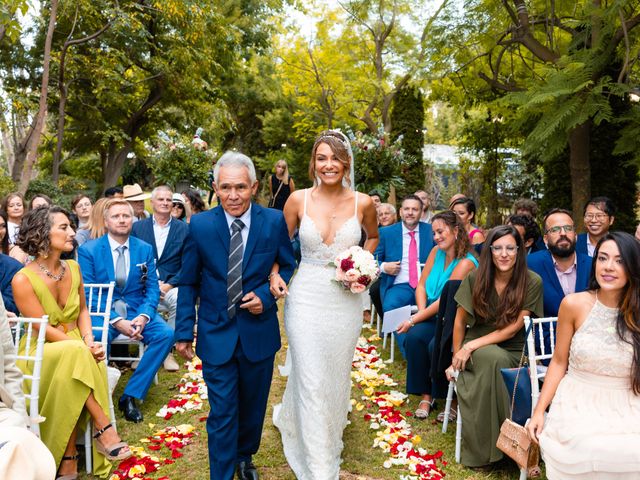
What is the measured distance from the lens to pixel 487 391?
420 cm

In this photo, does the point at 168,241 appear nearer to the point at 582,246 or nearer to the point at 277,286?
the point at 277,286

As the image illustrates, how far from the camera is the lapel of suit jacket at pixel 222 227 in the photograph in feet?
11.6

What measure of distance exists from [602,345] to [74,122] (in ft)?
60.6

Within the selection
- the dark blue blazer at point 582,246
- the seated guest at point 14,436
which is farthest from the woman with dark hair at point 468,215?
the seated guest at point 14,436

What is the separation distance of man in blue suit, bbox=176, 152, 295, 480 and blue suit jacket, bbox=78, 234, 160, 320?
221cm

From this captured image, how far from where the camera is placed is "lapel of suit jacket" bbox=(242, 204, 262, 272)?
140 inches

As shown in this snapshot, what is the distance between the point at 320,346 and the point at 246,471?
102 cm

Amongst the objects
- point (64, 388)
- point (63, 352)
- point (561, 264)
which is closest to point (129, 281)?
point (63, 352)

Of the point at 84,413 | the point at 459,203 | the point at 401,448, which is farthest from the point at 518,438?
the point at 459,203

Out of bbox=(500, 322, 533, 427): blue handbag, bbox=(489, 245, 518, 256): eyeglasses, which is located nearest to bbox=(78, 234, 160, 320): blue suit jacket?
bbox=(489, 245, 518, 256): eyeglasses

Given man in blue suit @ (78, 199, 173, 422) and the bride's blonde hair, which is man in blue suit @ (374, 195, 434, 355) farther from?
the bride's blonde hair

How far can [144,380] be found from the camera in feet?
16.8

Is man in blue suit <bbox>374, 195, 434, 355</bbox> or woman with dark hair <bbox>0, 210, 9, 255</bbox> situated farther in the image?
man in blue suit <bbox>374, 195, 434, 355</bbox>

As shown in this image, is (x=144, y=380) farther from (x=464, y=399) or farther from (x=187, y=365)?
(x=464, y=399)
